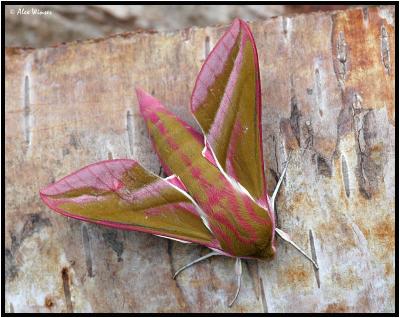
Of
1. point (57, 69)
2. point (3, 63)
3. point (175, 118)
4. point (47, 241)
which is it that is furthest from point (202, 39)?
point (47, 241)

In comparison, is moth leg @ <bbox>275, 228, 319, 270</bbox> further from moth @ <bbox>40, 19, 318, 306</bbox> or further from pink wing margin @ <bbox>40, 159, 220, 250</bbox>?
pink wing margin @ <bbox>40, 159, 220, 250</bbox>

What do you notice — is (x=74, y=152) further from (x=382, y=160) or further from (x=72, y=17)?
(x=382, y=160)

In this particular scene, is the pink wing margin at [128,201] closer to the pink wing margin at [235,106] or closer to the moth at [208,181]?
the moth at [208,181]

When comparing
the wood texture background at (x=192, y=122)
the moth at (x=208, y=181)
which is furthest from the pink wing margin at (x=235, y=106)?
the wood texture background at (x=192, y=122)

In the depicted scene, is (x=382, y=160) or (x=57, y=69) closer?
(x=382, y=160)

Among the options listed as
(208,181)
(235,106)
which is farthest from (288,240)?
(235,106)

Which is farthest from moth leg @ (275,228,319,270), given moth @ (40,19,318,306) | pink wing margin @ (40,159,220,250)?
pink wing margin @ (40,159,220,250)
